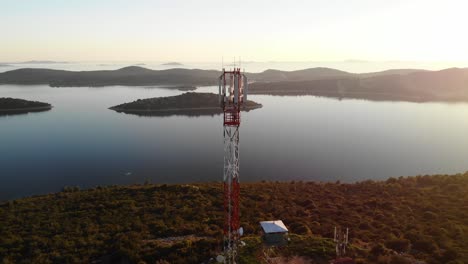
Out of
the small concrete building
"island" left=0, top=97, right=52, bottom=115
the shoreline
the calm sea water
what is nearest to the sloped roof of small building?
the small concrete building

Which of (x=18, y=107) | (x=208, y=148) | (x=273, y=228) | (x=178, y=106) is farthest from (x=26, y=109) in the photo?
(x=273, y=228)

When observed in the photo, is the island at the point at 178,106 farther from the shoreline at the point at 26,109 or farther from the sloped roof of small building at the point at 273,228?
the sloped roof of small building at the point at 273,228

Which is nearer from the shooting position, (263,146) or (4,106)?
(263,146)

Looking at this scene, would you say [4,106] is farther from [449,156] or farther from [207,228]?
[449,156]

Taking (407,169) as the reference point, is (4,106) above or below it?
above

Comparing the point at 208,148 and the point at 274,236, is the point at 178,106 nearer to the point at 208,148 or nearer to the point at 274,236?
the point at 208,148

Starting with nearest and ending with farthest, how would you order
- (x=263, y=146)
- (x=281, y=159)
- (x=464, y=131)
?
(x=281, y=159) → (x=263, y=146) → (x=464, y=131)

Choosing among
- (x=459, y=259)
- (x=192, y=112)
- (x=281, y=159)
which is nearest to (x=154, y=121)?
(x=192, y=112)
